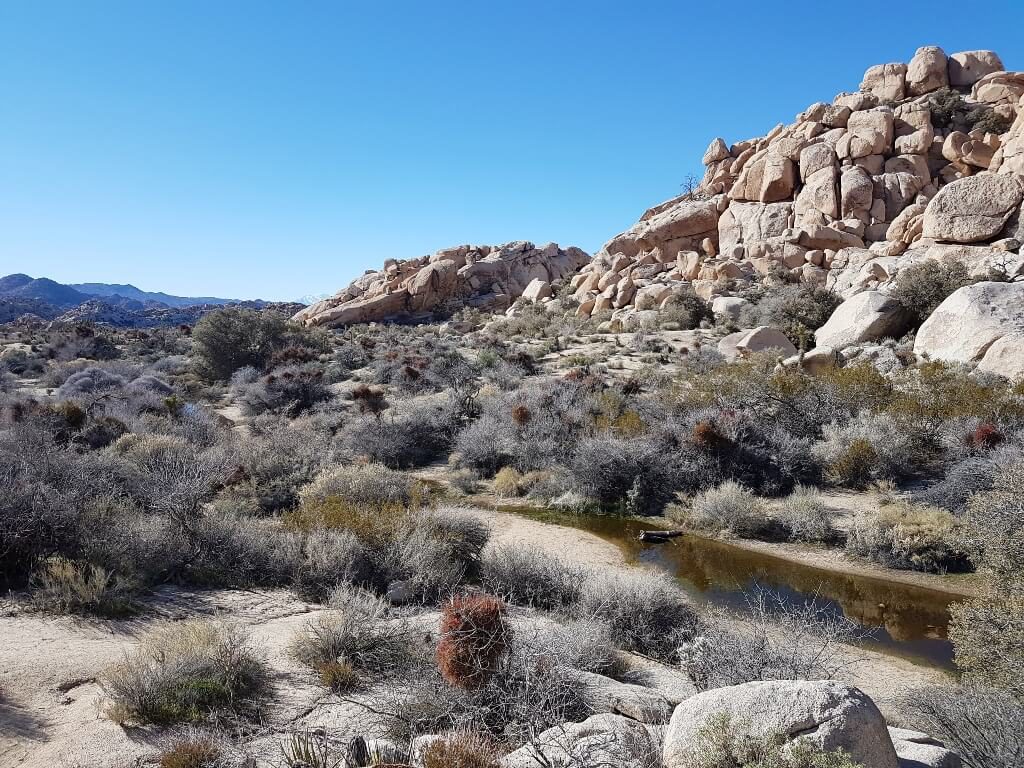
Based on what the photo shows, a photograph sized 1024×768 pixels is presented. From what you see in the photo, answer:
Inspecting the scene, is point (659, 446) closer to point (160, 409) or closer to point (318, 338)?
point (160, 409)

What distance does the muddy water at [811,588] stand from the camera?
24.5 feet

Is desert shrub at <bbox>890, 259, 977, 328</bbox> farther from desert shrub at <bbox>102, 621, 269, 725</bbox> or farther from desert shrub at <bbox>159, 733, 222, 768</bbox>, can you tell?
desert shrub at <bbox>159, 733, 222, 768</bbox>

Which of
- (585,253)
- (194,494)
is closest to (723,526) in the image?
(194,494)

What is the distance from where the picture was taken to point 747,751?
3.20 metres

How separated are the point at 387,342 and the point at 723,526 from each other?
2306 centimetres

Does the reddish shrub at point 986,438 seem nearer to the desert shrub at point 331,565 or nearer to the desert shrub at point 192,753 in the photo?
the desert shrub at point 331,565

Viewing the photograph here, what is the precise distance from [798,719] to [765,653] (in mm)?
2418

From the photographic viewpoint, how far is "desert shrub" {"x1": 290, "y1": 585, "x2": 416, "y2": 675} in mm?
5336

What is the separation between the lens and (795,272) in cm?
2923

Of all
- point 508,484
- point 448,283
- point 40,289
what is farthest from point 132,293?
point 508,484

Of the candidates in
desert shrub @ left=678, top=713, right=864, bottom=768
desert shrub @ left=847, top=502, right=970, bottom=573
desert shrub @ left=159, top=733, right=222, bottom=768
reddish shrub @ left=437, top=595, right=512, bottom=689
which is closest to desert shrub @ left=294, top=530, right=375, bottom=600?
reddish shrub @ left=437, top=595, right=512, bottom=689

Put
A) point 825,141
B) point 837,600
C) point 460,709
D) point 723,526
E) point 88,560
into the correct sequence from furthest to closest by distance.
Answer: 1. point 825,141
2. point 723,526
3. point 837,600
4. point 88,560
5. point 460,709

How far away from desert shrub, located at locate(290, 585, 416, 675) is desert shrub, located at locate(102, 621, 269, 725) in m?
0.43

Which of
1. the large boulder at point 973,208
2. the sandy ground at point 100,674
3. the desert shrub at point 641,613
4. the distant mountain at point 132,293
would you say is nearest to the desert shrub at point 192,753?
the sandy ground at point 100,674
